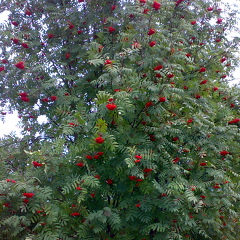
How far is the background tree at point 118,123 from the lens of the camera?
379 centimetres

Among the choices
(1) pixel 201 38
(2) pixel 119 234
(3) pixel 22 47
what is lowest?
(2) pixel 119 234

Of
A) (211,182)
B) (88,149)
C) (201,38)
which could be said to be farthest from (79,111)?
(201,38)

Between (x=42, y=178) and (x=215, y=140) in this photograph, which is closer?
(x=42, y=178)

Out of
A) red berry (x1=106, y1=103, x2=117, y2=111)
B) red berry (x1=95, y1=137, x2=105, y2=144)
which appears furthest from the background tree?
red berry (x1=106, y1=103, x2=117, y2=111)

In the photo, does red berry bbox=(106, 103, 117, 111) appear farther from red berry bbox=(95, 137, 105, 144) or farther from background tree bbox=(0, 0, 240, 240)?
red berry bbox=(95, 137, 105, 144)

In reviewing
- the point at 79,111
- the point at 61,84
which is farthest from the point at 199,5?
the point at 79,111

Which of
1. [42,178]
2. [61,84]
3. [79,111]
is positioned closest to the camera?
[42,178]

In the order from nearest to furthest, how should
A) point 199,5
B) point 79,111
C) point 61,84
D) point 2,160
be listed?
1. point 79,111
2. point 2,160
3. point 61,84
4. point 199,5

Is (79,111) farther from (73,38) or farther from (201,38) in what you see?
(201,38)

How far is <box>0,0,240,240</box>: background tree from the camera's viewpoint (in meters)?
3.79

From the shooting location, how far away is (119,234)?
4.27 meters

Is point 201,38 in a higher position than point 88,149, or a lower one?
higher

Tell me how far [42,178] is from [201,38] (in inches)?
141

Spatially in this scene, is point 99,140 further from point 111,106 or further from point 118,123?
point 118,123
